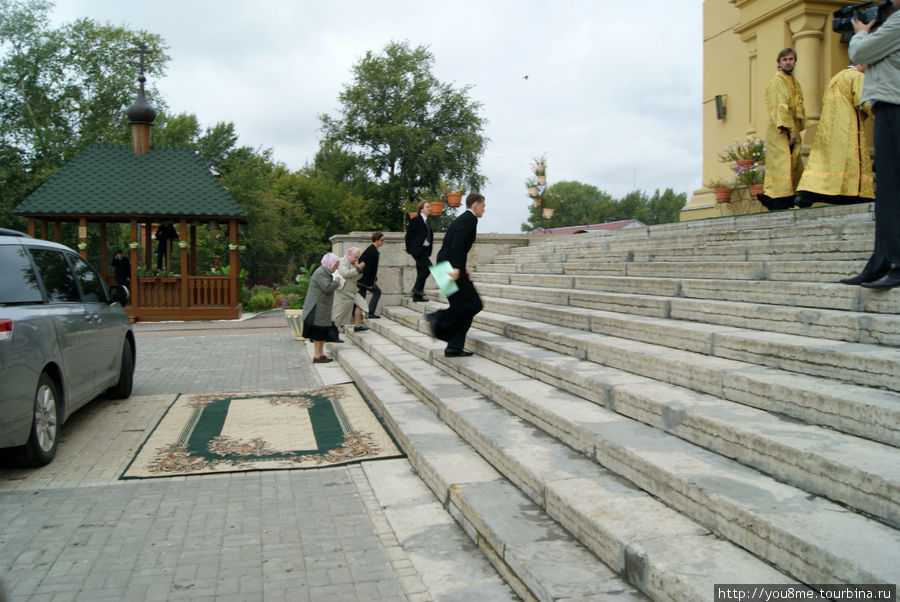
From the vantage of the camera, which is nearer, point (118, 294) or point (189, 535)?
point (189, 535)

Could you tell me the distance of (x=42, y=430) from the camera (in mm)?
5418

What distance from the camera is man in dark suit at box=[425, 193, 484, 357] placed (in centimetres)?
728

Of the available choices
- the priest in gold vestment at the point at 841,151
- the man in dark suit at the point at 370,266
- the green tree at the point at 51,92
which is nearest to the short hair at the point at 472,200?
the priest in gold vestment at the point at 841,151

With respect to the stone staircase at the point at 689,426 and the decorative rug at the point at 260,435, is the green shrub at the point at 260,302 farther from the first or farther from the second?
the stone staircase at the point at 689,426

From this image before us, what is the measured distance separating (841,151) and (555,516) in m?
5.96

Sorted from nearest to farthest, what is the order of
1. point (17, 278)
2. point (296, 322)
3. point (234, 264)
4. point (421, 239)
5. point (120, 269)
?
point (17, 278) → point (421, 239) → point (296, 322) → point (234, 264) → point (120, 269)

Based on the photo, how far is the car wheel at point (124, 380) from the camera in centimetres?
816

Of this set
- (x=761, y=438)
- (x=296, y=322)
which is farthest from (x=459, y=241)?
(x=296, y=322)

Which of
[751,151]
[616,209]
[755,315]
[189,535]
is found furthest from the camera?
[616,209]

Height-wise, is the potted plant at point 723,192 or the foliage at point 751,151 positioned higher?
the foliage at point 751,151

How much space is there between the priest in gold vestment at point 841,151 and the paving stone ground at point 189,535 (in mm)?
5734

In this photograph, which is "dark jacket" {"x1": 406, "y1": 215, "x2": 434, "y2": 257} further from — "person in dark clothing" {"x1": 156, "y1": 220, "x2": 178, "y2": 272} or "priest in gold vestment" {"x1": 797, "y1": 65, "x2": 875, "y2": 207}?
"person in dark clothing" {"x1": 156, "y1": 220, "x2": 178, "y2": 272}

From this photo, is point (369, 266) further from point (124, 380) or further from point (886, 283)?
point (886, 283)

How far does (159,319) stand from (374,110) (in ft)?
117
